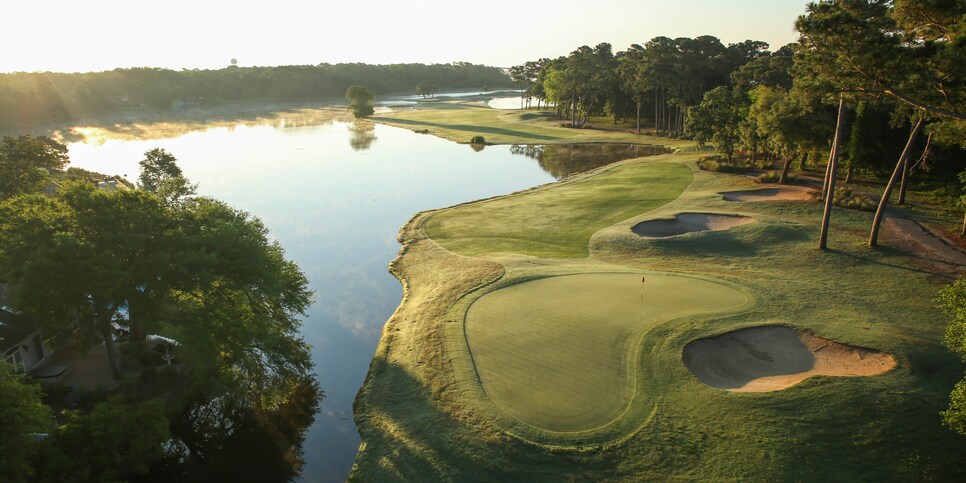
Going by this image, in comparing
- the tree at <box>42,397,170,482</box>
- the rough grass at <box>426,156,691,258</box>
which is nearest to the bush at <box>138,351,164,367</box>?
the tree at <box>42,397,170,482</box>

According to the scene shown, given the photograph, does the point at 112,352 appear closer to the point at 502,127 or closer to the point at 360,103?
the point at 502,127

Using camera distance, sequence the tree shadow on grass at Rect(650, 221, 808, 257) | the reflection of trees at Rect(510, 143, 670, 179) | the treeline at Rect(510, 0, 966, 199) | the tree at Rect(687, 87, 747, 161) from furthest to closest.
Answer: the reflection of trees at Rect(510, 143, 670, 179) < the tree at Rect(687, 87, 747, 161) < the tree shadow on grass at Rect(650, 221, 808, 257) < the treeline at Rect(510, 0, 966, 199)

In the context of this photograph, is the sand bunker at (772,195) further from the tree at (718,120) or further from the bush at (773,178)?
the tree at (718,120)

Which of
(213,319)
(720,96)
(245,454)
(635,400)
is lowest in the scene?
(245,454)

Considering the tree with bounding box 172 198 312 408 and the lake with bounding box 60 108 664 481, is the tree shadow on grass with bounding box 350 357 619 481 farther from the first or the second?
the tree with bounding box 172 198 312 408

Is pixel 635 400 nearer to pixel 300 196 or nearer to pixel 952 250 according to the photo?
pixel 952 250

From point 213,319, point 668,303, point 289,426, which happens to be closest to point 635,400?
point 668,303

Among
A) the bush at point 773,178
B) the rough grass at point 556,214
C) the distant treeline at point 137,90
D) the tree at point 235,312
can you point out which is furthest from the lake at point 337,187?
the bush at point 773,178
